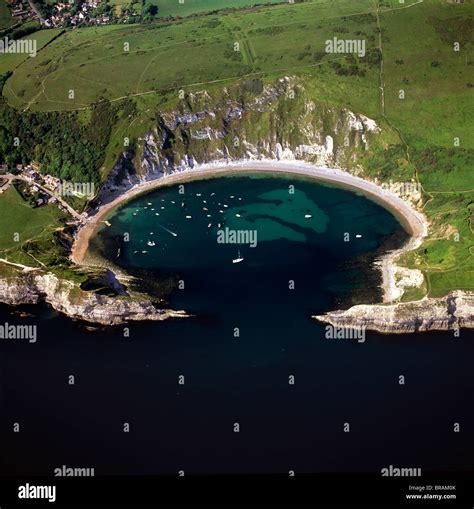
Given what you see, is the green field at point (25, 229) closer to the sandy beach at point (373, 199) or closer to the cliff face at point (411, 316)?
the sandy beach at point (373, 199)

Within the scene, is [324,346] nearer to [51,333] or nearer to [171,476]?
[171,476]

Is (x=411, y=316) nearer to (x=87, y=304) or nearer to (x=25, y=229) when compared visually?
(x=87, y=304)

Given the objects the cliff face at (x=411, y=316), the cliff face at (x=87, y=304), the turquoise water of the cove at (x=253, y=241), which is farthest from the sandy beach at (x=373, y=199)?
the cliff face at (x=87, y=304)

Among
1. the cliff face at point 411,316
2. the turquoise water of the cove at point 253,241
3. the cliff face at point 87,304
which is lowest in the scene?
the cliff face at point 411,316

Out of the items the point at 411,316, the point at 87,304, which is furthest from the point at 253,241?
the point at 411,316

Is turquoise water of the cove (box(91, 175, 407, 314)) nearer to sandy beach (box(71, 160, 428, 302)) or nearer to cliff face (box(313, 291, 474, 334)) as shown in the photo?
sandy beach (box(71, 160, 428, 302))

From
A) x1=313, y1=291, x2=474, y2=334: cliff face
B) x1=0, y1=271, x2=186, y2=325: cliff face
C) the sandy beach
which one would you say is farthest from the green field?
x1=313, y1=291, x2=474, y2=334: cliff face

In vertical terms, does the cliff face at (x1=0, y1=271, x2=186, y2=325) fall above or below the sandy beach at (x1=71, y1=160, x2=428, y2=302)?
below
